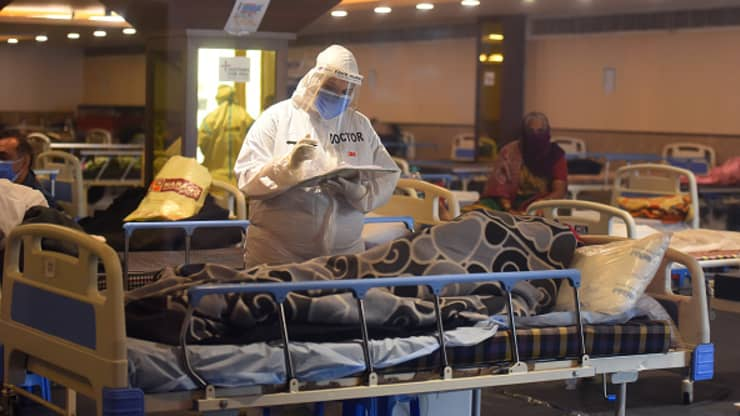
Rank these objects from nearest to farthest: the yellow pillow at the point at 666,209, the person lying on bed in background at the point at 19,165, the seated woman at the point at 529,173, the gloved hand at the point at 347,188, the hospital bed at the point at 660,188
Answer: the gloved hand at the point at 347,188
the person lying on bed in background at the point at 19,165
the hospital bed at the point at 660,188
the yellow pillow at the point at 666,209
the seated woman at the point at 529,173

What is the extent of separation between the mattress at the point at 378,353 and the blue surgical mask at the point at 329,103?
118cm

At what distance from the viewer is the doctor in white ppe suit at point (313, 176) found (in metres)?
3.79

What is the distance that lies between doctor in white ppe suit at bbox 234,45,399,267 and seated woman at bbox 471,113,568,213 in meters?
3.02

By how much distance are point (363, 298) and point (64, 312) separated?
73 cm

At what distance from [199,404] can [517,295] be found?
102 centimetres

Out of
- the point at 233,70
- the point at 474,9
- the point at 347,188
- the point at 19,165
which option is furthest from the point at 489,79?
the point at 347,188

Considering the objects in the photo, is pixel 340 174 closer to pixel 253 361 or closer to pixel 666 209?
pixel 253 361

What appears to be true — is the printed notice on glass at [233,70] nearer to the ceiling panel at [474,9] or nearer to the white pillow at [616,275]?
the ceiling panel at [474,9]

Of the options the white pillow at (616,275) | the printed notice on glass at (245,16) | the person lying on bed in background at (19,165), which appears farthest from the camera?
the printed notice on glass at (245,16)

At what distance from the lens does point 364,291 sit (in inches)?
117

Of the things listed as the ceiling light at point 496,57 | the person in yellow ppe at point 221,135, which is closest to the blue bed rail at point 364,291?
the person in yellow ppe at point 221,135

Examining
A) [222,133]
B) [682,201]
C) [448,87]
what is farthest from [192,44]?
[448,87]

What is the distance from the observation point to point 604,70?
13.0 m

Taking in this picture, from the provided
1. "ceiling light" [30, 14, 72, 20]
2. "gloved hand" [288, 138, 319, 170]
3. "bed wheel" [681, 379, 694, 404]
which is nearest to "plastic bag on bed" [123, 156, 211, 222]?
"gloved hand" [288, 138, 319, 170]
